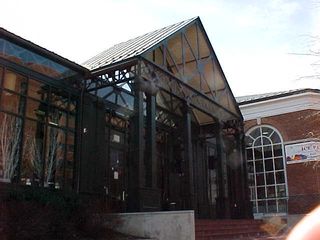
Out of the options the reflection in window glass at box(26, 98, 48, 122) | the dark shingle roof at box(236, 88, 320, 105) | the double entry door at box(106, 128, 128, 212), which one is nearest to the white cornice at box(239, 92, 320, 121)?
the dark shingle roof at box(236, 88, 320, 105)

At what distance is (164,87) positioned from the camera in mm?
15430

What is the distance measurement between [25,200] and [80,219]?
1551 millimetres

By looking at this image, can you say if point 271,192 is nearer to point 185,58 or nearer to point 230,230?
point 230,230

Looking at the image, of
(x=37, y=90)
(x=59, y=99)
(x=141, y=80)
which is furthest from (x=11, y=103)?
(x=141, y=80)

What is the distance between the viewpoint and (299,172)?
26.9 meters

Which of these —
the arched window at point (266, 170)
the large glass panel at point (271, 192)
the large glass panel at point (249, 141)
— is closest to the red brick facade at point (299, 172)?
the arched window at point (266, 170)

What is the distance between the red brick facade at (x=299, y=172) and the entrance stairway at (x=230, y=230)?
26.0ft

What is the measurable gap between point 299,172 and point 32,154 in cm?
1960

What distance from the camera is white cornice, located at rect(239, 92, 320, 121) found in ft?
88.5

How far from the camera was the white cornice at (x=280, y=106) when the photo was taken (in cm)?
2698

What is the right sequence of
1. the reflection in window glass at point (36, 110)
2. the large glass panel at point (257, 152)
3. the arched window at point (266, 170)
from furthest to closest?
the large glass panel at point (257, 152)
the arched window at point (266, 170)
the reflection in window glass at point (36, 110)

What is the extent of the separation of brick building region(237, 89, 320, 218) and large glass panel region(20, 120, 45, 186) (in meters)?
17.8

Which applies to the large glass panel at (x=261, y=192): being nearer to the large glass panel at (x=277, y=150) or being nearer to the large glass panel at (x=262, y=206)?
the large glass panel at (x=262, y=206)

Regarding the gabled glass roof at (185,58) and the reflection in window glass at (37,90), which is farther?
the gabled glass roof at (185,58)
